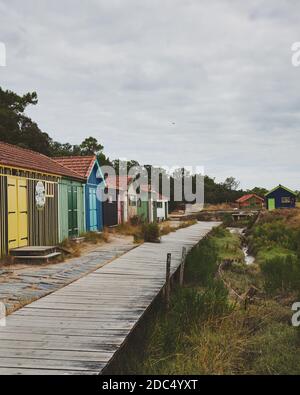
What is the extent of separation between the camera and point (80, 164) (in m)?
19.6

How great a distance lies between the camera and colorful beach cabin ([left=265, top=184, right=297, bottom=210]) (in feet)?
158

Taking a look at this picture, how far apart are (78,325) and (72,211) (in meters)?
11.9

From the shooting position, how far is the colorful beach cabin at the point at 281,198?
48188 mm

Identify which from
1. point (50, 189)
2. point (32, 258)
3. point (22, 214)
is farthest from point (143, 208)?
point (32, 258)

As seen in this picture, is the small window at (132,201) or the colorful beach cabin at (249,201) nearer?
the small window at (132,201)

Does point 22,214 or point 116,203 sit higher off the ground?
point 116,203

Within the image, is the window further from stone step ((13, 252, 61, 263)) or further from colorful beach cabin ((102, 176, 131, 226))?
stone step ((13, 252, 61, 263))

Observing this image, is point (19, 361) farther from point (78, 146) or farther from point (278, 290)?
point (78, 146)

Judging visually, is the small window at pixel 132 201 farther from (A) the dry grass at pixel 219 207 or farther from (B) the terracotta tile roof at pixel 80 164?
(A) the dry grass at pixel 219 207

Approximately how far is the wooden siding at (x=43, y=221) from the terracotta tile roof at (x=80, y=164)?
134 inches

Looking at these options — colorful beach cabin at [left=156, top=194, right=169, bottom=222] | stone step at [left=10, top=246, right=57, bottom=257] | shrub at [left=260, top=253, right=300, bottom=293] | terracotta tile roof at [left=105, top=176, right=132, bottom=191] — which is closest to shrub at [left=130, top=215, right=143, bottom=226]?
terracotta tile roof at [left=105, top=176, right=132, bottom=191]

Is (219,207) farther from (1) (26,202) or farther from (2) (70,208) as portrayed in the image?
(1) (26,202)

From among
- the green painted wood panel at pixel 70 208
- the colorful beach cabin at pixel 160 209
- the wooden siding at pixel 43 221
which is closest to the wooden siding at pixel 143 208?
the colorful beach cabin at pixel 160 209
